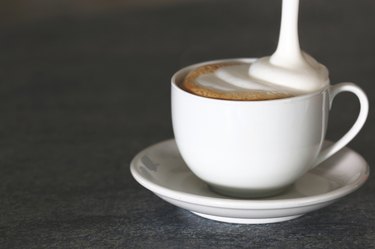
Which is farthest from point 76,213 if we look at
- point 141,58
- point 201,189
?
point 141,58

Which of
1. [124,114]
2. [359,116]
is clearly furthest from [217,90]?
[124,114]

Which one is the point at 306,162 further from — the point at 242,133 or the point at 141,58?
the point at 141,58

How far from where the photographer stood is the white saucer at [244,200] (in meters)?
0.64

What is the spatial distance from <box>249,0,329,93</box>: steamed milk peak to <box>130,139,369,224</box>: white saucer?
108mm

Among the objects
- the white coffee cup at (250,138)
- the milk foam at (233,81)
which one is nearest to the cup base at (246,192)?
the white coffee cup at (250,138)

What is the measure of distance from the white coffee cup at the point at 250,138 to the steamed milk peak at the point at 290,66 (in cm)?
2

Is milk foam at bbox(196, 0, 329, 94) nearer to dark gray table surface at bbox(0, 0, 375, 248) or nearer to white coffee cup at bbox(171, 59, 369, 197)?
white coffee cup at bbox(171, 59, 369, 197)

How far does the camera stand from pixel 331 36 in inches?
67.8

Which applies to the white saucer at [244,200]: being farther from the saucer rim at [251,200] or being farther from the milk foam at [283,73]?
the milk foam at [283,73]

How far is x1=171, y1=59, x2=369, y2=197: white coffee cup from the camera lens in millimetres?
667

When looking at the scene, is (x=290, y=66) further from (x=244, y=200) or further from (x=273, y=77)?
(x=244, y=200)

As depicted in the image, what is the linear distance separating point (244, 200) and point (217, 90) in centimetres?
12

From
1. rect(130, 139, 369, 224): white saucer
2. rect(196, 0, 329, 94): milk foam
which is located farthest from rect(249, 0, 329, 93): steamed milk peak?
rect(130, 139, 369, 224): white saucer

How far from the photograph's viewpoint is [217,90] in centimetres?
70
